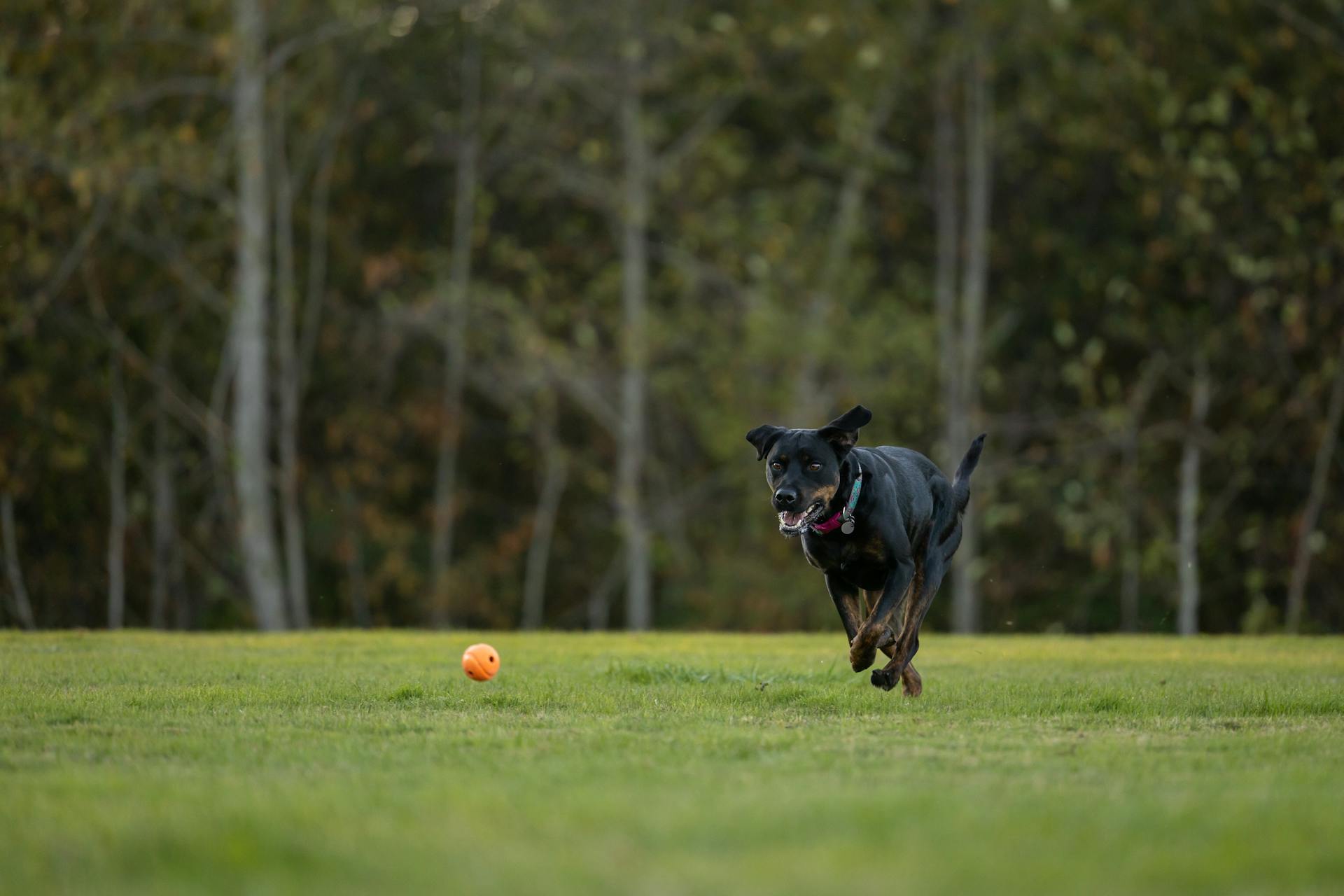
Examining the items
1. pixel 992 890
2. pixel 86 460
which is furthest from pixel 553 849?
pixel 86 460

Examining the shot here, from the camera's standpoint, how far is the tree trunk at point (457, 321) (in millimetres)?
25984

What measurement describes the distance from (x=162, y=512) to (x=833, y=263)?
10.5m

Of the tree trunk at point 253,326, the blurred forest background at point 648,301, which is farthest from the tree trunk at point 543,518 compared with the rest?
the tree trunk at point 253,326

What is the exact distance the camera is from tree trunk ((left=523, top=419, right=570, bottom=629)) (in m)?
26.7

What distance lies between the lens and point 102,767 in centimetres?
573

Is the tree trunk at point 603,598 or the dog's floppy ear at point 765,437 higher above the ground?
the dog's floppy ear at point 765,437

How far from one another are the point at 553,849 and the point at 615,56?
2223 cm

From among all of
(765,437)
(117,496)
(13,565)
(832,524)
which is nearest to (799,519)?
(832,524)

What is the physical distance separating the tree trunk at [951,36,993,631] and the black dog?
566 inches

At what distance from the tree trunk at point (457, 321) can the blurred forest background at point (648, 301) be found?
76 millimetres

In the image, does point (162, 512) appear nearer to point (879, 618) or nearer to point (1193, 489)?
point (1193, 489)

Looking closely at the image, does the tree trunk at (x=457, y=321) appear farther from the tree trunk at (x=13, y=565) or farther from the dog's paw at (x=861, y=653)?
the dog's paw at (x=861, y=653)

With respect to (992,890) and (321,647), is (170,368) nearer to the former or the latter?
(321,647)

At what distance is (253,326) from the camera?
2172cm
